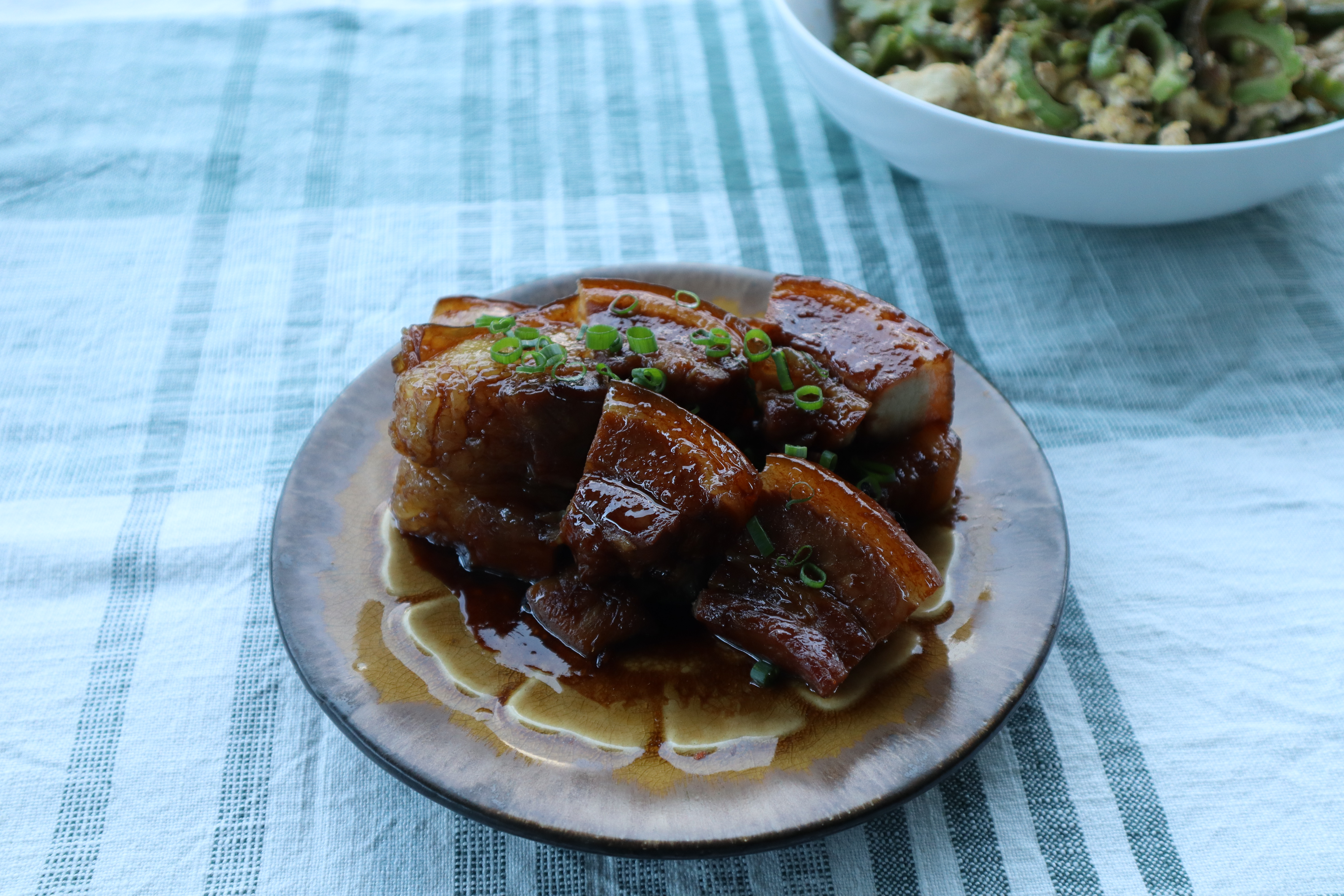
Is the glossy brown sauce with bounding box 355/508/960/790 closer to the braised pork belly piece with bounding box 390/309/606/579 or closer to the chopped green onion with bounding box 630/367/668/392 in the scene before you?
the braised pork belly piece with bounding box 390/309/606/579

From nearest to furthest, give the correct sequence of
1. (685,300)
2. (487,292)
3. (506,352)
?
(506,352), (685,300), (487,292)

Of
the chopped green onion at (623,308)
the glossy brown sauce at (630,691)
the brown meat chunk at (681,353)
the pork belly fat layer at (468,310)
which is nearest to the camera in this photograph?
the glossy brown sauce at (630,691)

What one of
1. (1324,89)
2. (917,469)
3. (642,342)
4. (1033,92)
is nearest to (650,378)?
(642,342)

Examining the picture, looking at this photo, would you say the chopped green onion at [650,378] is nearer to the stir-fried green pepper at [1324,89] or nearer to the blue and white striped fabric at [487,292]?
the blue and white striped fabric at [487,292]

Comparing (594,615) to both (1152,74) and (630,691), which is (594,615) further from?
(1152,74)

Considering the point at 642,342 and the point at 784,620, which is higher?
the point at 642,342

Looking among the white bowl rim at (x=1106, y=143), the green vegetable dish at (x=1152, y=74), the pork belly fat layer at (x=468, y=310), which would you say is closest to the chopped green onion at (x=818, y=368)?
the pork belly fat layer at (x=468, y=310)
